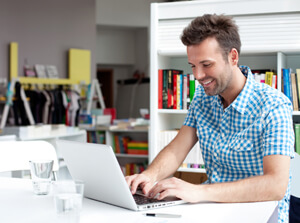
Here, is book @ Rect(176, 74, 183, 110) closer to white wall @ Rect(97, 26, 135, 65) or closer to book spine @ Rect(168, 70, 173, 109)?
book spine @ Rect(168, 70, 173, 109)

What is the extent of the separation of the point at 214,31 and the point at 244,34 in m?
1.38

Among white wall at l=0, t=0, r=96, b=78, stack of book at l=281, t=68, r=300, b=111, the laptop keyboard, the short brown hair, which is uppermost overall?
white wall at l=0, t=0, r=96, b=78

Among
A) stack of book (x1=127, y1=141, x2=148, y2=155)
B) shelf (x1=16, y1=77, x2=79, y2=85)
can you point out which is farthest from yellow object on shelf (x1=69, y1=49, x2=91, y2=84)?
stack of book (x1=127, y1=141, x2=148, y2=155)

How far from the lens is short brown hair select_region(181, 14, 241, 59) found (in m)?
1.70

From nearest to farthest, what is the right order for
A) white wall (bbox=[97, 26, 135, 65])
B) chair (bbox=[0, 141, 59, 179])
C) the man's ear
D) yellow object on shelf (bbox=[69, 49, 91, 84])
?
the man's ear
chair (bbox=[0, 141, 59, 179])
yellow object on shelf (bbox=[69, 49, 91, 84])
white wall (bbox=[97, 26, 135, 65])

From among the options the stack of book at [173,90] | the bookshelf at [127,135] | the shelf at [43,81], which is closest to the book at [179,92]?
the stack of book at [173,90]

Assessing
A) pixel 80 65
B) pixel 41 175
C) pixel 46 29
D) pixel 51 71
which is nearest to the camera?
pixel 41 175

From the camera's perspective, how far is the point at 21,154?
6.98 ft

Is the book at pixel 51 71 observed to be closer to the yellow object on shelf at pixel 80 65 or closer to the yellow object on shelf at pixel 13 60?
the yellow object on shelf at pixel 80 65

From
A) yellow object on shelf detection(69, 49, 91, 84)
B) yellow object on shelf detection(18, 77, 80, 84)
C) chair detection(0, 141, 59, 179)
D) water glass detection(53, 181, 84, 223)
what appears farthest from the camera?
yellow object on shelf detection(69, 49, 91, 84)

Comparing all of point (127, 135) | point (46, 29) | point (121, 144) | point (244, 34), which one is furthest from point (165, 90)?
point (46, 29)

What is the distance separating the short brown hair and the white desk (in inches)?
24.9

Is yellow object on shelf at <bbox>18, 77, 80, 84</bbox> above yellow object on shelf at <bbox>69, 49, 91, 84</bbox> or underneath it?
underneath

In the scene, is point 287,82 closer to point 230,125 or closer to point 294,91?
point 294,91
